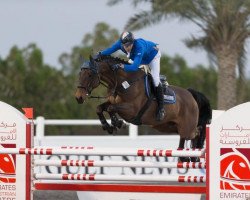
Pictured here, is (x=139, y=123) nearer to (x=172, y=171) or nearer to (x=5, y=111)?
(x=5, y=111)

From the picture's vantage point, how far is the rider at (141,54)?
8.16m

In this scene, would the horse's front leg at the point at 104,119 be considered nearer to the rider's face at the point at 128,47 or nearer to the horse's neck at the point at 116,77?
the horse's neck at the point at 116,77

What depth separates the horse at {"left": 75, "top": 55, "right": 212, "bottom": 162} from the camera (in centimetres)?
812

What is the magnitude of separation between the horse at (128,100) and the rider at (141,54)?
95 millimetres

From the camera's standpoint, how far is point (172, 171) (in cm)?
1258

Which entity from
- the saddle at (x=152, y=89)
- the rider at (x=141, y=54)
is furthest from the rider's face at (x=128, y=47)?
the saddle at (x=152, y=89)

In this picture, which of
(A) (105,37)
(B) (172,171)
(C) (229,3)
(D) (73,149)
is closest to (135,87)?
(D) (73,149)

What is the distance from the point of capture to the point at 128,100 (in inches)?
332

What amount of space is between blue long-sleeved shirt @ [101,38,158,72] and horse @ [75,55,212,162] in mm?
120

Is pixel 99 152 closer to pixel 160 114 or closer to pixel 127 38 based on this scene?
pixel 127 38

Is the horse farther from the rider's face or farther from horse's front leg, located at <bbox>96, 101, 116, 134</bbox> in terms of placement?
the rider's face

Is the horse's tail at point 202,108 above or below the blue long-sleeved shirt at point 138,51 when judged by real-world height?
below

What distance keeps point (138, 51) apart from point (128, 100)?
0.58m

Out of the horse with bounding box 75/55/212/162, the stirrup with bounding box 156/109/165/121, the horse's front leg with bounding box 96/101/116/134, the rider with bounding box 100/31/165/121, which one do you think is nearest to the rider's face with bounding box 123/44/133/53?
the rider with bounding box 100/31/165/121
